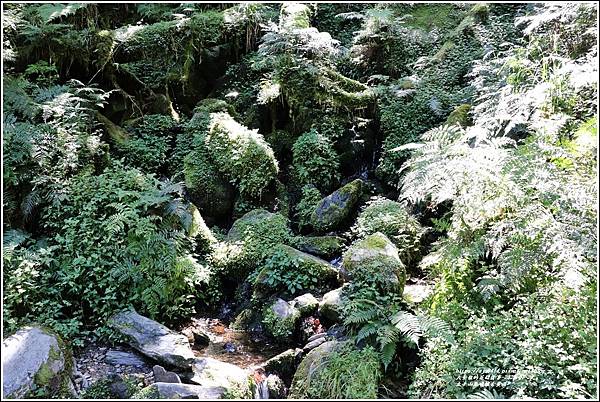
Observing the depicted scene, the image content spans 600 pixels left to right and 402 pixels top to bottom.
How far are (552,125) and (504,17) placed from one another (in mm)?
6549

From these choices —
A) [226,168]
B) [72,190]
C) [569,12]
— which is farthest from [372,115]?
[72,190]

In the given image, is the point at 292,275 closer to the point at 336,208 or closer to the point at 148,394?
the point at 336,208

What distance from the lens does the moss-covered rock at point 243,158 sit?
816cm

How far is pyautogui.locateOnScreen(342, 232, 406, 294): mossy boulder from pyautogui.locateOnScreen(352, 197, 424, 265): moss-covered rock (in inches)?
23.8

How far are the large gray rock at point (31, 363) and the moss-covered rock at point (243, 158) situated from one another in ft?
13.6

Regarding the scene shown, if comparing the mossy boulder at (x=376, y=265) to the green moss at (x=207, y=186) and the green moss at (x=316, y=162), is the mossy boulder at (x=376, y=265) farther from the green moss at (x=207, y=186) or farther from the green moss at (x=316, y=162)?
the green moss at (x=207, y=186)

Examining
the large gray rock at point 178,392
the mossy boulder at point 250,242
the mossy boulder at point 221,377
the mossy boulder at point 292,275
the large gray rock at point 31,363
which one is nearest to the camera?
the large gray rock at point 31,363

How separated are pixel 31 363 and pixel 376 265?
147 inches

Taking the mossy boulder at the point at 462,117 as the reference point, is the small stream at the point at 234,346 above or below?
below

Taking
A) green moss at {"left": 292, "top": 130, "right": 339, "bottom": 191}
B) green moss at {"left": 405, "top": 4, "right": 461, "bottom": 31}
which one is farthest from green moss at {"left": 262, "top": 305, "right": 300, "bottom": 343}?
green moss at {"left": 405, "top": 4, "right": 461, "bottom": 31}

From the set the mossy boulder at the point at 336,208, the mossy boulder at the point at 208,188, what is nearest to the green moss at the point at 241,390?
the mossy boulder at the point at 336,208

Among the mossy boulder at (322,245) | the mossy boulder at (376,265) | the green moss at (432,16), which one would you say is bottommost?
the mossy boulder at (322,245)

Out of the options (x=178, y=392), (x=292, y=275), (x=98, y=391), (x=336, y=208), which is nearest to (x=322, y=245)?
(x=336, y=208)

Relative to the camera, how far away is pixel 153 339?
17.3 feet
